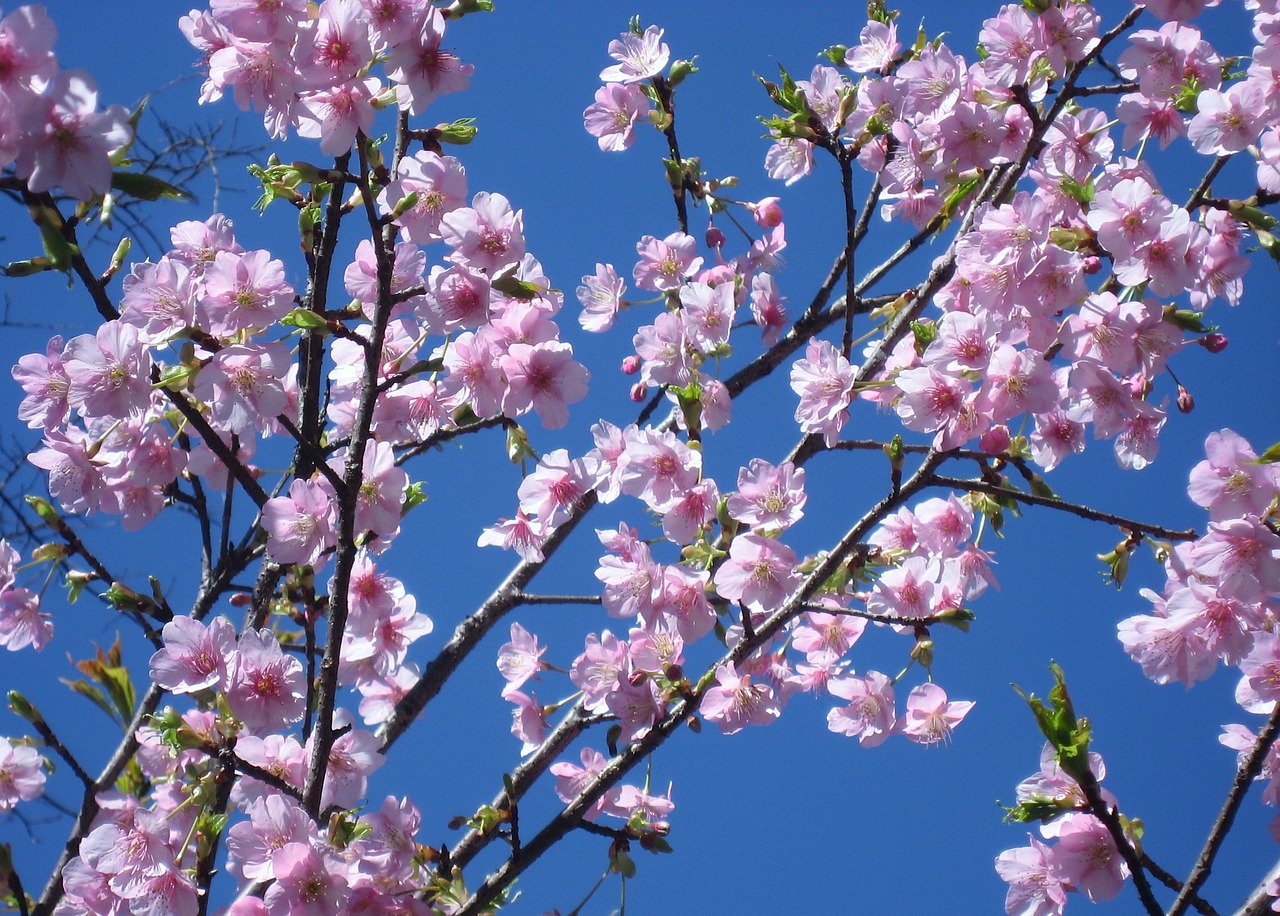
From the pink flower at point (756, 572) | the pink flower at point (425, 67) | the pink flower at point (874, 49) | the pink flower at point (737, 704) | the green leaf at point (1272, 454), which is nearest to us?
the green leaf at point (1272, 454)

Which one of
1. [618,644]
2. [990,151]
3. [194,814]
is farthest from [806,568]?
[194,814]

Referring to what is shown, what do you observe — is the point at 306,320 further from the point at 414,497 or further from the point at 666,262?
the point at 666,262

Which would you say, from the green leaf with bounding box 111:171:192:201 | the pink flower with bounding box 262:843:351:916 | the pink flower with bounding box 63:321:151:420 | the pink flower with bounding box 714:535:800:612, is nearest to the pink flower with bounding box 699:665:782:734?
the pink flower with bounding box 714:535:800:612

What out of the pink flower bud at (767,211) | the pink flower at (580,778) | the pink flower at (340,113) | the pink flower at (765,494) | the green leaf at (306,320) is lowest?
the pink flower at (580,778)

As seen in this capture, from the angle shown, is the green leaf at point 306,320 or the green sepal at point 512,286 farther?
the green sepal at point 512,286

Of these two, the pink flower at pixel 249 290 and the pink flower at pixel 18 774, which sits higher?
the pink flower at pixel 249 290

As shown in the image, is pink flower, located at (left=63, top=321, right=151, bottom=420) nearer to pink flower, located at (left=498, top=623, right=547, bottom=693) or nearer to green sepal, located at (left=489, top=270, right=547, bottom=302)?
green sepal, located at (left=489, top=270, right=547, bottom=302)

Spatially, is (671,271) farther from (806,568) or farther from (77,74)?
(77,74)

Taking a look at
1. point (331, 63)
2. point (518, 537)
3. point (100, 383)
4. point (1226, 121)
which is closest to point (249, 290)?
point (100, 383)

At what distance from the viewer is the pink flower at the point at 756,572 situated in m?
1.95

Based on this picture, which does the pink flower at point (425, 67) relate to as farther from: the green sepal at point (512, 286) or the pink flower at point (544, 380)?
the pink flower at point (544, 380)

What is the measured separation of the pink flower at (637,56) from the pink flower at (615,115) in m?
0.20

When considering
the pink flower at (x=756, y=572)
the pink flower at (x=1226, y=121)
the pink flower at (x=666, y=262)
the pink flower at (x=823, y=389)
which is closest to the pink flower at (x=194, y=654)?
the pink flower at (x=756, y=572)

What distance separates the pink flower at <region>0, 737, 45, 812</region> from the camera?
2.28 meters
